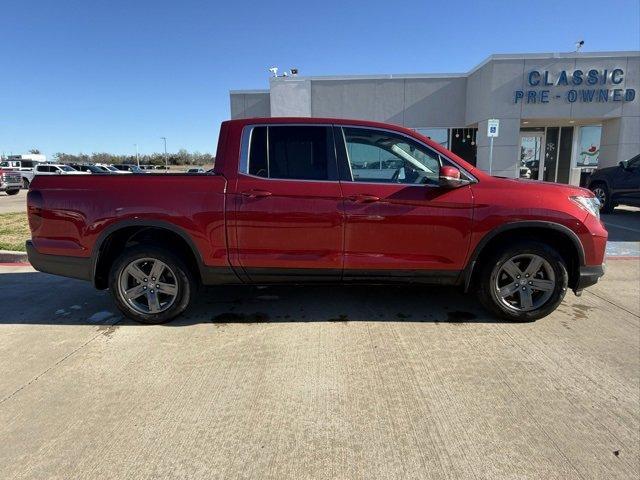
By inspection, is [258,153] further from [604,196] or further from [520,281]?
[604,196]

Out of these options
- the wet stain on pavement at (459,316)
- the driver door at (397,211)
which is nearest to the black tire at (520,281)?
the wet stain on pavement at (459,316)

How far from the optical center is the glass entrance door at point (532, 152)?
1788 centimetres

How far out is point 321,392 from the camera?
118 inches

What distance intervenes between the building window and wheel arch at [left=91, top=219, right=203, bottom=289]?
1839cm

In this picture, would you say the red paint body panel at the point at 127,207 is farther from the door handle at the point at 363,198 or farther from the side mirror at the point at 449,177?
the side mirror at the point at 449,177

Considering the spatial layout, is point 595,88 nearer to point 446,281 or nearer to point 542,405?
point 446,281

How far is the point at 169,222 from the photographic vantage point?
3.96m

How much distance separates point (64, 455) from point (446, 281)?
3247 mm

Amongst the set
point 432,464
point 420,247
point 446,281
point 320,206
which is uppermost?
point 320,206

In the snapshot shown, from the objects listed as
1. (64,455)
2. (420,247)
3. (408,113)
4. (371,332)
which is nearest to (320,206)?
(420,247)

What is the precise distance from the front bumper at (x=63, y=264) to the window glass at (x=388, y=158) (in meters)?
2.72

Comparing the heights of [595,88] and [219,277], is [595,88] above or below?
above

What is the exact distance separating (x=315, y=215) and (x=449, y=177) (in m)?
1.23

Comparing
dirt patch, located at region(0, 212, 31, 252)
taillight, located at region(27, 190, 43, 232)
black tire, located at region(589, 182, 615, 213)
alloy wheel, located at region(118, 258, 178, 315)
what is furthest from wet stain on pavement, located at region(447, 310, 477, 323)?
black tire, located at region(589, 182, 615, 213)
